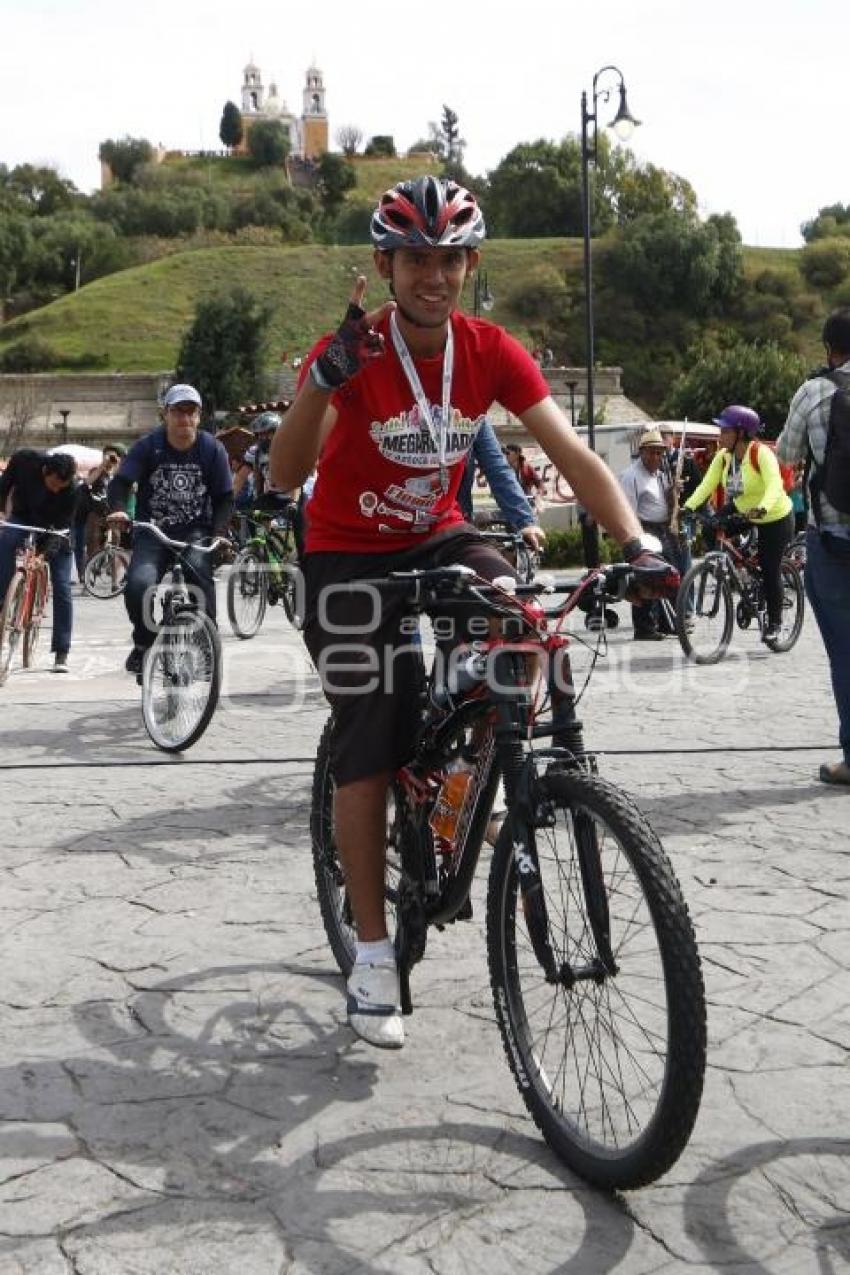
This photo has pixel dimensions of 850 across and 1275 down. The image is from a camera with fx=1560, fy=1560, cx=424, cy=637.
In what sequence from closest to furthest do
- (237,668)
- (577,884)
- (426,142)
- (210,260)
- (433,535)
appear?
1. (577,884)
2. (433,535)
3. (237,668)
4. (210,260)
5. (426,142)

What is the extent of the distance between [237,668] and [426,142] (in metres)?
168

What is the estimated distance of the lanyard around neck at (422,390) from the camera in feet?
11.9

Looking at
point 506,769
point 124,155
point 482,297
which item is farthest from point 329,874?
point 124,155

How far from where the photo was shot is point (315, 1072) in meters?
3.62

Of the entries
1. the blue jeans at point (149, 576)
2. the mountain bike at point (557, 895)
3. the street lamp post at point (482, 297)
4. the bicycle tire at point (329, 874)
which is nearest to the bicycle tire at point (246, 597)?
the blue jeans at point (149, 576)

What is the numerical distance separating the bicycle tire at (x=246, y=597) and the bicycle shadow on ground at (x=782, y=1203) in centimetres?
1112

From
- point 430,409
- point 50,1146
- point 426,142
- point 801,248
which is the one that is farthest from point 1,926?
point 426,142

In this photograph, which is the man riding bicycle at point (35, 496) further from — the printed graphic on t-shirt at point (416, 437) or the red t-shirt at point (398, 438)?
the printed graphic on t-shirt at point (416, 437)

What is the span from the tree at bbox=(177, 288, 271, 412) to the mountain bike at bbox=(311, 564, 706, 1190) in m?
72.6

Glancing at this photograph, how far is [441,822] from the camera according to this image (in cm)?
362

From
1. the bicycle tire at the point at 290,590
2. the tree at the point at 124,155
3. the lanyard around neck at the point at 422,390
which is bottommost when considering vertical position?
the bicycle tire at the point at 290,590

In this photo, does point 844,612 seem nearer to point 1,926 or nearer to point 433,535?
point 433,535

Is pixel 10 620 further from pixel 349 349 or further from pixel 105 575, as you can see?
pixel 105 575

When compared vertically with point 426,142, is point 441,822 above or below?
below
